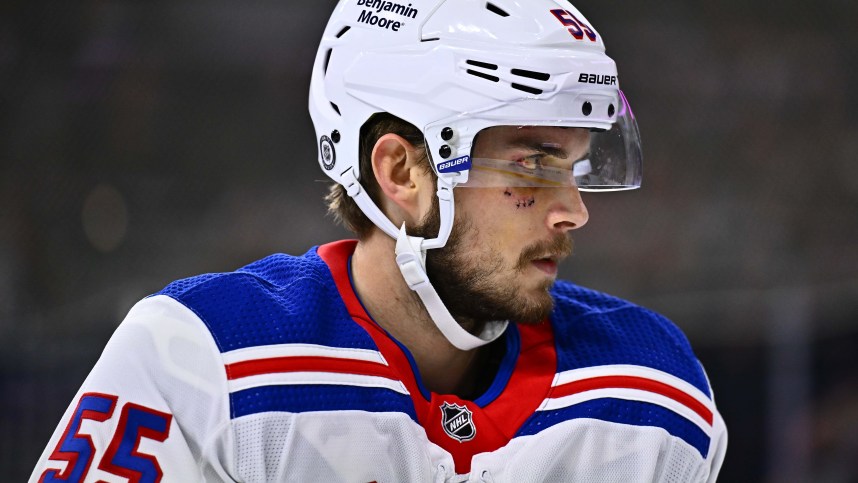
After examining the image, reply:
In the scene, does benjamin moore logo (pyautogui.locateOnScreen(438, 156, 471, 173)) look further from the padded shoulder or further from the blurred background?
the blurred background

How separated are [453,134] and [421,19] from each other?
183mm

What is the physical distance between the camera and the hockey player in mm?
1390

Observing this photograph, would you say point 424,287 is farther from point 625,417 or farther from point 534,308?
point 625,417

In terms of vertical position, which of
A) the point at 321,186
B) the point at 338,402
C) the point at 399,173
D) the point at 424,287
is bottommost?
the point at 321,186

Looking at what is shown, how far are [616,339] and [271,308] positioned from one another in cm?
57

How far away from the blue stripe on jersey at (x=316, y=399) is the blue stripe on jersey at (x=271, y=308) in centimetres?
7

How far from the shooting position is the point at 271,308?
58.8 inches

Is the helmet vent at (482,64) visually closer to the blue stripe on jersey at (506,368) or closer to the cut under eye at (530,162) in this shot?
the cut under eye at (530,162)

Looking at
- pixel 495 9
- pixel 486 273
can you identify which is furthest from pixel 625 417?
pixel 495 9

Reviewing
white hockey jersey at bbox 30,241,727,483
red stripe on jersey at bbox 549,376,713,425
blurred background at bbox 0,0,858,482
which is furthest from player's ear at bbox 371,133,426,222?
blurred background at bbox 0,0,858,482

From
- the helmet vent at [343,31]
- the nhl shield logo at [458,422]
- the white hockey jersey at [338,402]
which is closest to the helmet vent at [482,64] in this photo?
the helmet vent at [343,31]

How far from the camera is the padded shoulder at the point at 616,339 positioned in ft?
5.44

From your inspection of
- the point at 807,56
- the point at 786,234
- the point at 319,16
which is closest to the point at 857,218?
the point at 786,234

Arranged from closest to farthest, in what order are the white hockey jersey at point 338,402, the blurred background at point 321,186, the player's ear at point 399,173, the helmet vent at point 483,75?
the white hockey jersey at point 338,402
the helmet vent at point 483,75
the player's ear at point 399,173
the blurred background at point 321,186
